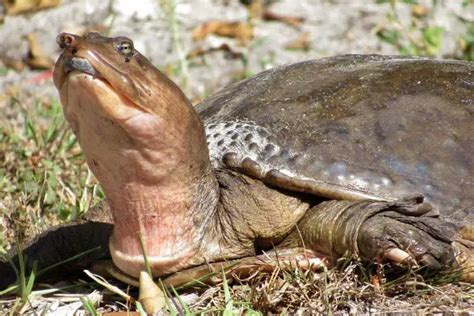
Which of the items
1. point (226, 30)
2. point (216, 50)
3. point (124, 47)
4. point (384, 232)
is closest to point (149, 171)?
point (124, 47)

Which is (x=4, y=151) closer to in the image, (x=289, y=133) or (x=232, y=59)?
(x=289, y=133)

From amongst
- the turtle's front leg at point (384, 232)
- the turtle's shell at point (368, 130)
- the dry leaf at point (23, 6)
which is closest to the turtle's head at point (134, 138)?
the turtle's shell at point (368, 130)

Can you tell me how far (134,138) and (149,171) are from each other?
0.48 ft

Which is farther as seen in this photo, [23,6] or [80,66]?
[23,6]

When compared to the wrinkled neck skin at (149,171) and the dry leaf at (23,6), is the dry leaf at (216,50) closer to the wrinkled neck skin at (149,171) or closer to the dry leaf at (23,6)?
the dry leaf at (23,6)

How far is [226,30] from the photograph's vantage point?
21.6 feet

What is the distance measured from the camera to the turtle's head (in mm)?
2920

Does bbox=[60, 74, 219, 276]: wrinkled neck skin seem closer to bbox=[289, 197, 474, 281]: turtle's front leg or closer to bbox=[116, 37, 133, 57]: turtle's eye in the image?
bbox=[116, 37, 133, 57]: turtle's eye

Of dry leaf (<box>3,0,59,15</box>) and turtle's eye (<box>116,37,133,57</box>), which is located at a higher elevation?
turtle's eye (<box>116,37,133,57</box>)

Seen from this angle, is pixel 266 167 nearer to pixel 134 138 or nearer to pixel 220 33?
pixel 134 138

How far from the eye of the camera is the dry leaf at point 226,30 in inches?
258

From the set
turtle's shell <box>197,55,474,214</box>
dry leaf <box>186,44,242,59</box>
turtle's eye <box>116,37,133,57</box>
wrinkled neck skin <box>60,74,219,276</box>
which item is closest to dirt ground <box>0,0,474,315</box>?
dry leaf <box>186,44,242,59</box>

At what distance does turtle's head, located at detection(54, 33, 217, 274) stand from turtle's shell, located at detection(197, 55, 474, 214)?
0.86 ft

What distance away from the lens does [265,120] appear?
11.4 feet
